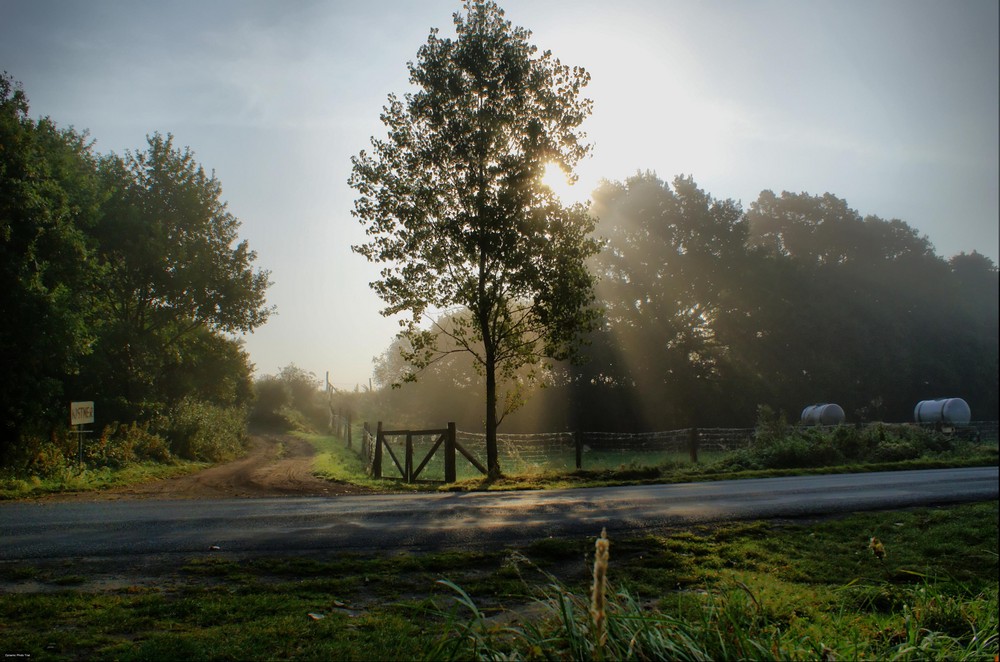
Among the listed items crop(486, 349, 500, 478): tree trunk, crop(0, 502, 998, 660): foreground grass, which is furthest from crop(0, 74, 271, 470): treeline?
crop(0, 502, 998, 660): foreground grass

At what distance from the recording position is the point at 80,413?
17.0 metres

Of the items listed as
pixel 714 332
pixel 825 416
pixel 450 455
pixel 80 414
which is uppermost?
pixel 714 332

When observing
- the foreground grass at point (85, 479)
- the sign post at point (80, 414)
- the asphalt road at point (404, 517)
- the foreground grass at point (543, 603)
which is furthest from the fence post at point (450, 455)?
the foreground grass at point (543, 603)

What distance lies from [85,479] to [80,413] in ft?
5.69

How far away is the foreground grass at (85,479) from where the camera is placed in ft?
43.9

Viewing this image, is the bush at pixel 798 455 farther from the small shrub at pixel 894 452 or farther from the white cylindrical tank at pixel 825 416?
the white cylindrical tank at pixel 825 416

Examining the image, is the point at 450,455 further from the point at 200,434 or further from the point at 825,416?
the point at 825,416

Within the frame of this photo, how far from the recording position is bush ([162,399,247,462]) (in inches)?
1086

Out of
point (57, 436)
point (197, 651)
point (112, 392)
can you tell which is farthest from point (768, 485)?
point (112, 392)

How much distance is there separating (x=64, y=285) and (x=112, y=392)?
1127cm

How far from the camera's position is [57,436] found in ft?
59.4

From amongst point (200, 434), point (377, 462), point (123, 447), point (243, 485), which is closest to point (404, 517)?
point (243, 485)

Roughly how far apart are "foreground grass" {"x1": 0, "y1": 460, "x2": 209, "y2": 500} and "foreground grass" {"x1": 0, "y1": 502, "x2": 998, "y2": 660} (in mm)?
9905

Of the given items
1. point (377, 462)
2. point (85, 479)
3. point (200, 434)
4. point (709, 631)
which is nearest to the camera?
point (709, 631)
